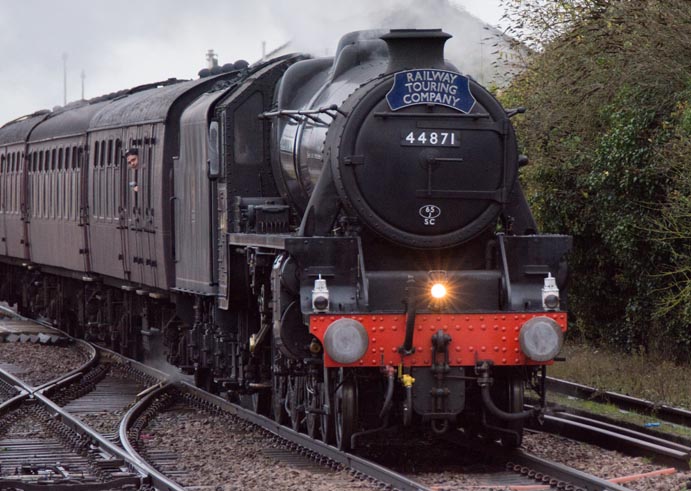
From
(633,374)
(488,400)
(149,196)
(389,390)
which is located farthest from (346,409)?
(149,196)

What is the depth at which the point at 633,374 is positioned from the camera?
44.1ft

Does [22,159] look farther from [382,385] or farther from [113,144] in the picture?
[382,385]

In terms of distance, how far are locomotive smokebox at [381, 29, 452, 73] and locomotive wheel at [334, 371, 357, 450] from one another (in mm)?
2214

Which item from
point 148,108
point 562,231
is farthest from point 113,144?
point 562,231

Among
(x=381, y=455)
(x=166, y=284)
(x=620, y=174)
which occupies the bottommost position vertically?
(x=381, y=455)

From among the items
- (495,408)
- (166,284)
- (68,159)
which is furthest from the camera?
(68,159)

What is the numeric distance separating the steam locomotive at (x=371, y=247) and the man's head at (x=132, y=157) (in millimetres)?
2158

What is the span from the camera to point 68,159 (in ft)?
60.6

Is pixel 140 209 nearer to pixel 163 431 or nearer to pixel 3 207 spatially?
pixel 163 431

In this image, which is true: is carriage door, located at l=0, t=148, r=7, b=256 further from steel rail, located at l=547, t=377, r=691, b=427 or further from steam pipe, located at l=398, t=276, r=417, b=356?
steam pipe, located at l=398, t=276, r=417, b=356

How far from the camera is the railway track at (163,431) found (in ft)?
27.9

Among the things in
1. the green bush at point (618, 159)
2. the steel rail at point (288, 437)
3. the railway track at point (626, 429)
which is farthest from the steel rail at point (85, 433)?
the green bush at point (618, 159)

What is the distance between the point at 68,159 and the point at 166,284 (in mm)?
5843

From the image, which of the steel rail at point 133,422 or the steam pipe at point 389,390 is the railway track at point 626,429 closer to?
the steam pipe at point 389,390
